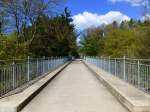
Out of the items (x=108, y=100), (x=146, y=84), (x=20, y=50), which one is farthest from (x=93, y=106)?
(x=20, y=50)

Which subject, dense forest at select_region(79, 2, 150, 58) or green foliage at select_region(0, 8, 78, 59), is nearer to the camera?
green foliage at select_region(0, 8, 78, 59)

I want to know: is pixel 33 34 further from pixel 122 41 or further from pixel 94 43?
pixel 94 43

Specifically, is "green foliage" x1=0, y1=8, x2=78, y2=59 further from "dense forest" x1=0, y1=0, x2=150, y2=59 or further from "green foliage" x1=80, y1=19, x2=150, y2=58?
"green foliage" x1=80, y1=19, x2=150, y2=58

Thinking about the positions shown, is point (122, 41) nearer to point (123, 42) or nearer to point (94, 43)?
point (123, 42)

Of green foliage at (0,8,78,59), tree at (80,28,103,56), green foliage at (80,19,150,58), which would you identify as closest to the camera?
Result: green foliage at (0,8,78,59)

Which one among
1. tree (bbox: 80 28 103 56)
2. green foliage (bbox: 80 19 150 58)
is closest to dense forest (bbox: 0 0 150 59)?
green foliage (bbox: 80 19 150 58)


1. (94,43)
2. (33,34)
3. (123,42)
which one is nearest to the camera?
(33,34)

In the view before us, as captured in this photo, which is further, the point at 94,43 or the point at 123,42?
the point at 94,43

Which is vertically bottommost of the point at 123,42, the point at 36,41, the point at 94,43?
the point at 36,41

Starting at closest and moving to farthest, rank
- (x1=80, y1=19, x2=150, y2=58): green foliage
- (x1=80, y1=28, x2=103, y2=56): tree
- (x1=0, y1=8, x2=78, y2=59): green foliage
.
→ (x1=0, y1=8, x2=78, y2=59): green foliage, (x1=80, y1=19, x2=150, y2=58): green foliage, (x1=80, y1=28, x2=103, y2=56): tree

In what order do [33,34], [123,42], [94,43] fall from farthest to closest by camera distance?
[94,43]
[123,42]
[33,34]

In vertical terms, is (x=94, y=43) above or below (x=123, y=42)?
above

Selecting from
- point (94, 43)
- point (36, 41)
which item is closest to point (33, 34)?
point (36, 41)

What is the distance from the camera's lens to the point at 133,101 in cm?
1103
